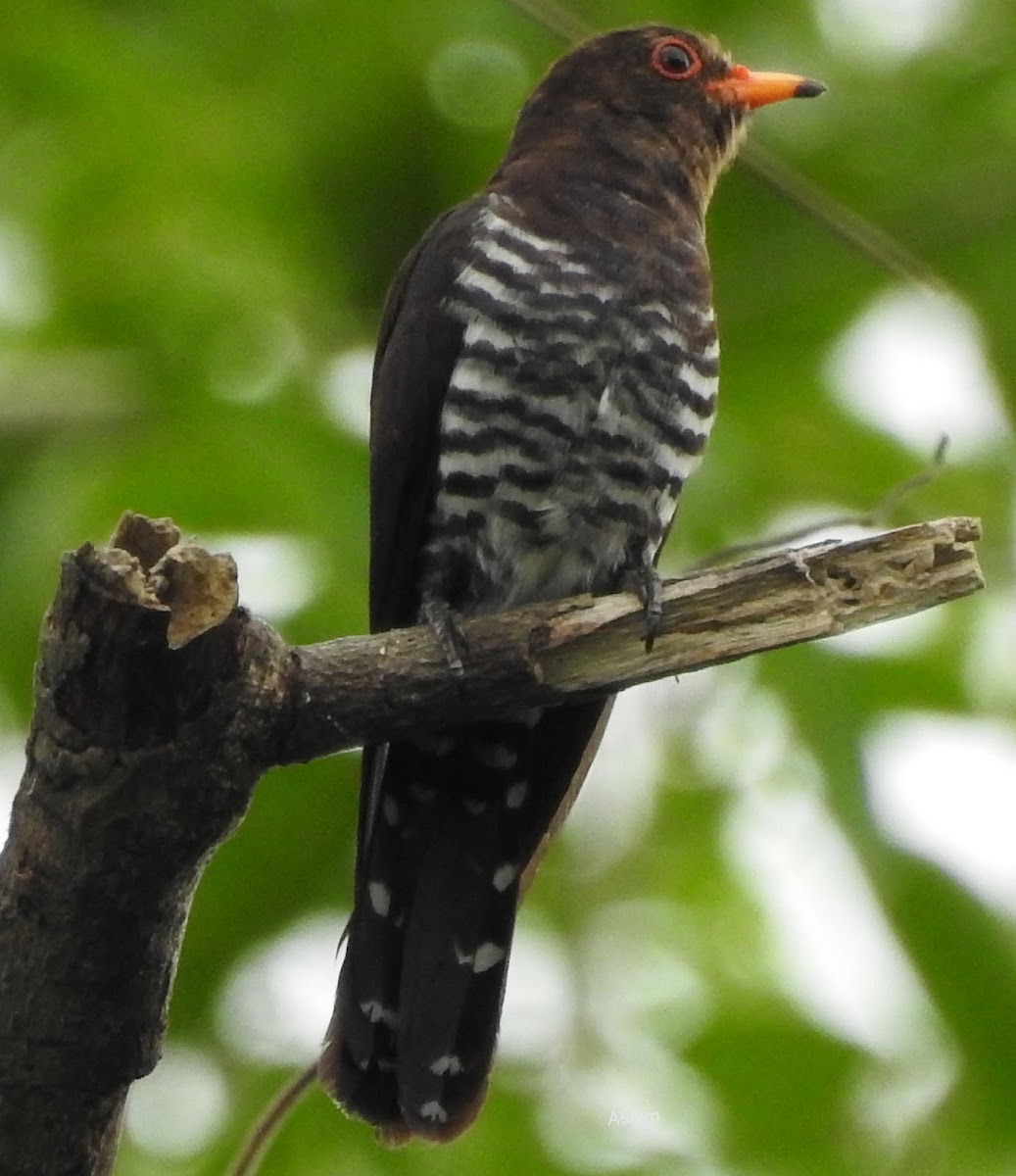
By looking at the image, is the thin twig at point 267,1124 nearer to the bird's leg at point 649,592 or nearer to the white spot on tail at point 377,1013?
the white spot on tail at point 377,1013

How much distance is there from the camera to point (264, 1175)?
3.23 meters

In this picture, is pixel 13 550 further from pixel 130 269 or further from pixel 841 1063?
pixel 841 1063

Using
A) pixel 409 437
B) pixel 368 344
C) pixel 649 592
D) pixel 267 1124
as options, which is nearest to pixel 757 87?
pixel 368 344

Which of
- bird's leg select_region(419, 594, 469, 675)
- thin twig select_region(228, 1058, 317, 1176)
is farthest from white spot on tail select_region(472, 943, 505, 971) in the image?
bird's leg select_region(419, 594, 469, 675)

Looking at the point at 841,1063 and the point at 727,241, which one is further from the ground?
the point at 727,241

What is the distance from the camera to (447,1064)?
2881mm

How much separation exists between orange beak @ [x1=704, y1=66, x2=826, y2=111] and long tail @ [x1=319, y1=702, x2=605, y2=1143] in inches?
45.4

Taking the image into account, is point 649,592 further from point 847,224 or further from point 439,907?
point 847,224

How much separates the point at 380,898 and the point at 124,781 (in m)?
1.17

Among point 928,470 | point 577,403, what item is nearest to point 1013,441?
point 928,470

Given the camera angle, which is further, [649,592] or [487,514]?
[487,514]

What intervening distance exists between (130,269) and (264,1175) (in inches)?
59.0

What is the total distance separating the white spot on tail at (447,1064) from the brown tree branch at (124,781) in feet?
2.88

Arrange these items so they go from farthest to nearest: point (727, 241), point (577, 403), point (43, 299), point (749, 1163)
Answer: point (727, 241) → point (43, 299) → point (749, 1163) → point (577, 403)
